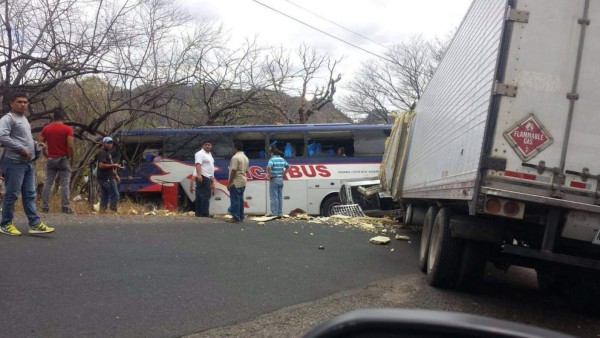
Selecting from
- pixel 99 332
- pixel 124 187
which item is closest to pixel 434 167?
pixel 99 332

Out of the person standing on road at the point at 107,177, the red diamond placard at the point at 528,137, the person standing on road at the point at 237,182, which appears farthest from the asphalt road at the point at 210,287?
the person standing on road at the point at 107,177

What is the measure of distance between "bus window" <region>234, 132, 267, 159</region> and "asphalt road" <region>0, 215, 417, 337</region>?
309 inches

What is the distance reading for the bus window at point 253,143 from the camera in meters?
17.7

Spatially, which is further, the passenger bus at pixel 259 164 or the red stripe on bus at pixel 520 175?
the passenger bus at pixel 259 164

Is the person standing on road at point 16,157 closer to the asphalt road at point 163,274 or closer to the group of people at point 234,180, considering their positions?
the asphalt road at point 163,274

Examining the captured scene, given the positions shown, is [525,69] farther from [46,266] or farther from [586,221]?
[46,266]

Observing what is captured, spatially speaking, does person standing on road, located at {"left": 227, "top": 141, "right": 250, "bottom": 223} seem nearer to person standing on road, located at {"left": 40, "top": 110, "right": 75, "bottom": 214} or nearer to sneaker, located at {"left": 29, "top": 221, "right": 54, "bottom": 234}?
person standing on road, located at {"left": 40, "top": 110, "right": 75, "bottom": 214}

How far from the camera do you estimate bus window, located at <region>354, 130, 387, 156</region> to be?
17.4 metres

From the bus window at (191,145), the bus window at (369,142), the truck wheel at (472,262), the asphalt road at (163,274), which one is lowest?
the asphalt road at (163,274)

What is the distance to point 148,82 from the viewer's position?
1567 centimetres

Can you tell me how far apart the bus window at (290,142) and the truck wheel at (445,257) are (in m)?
11.3

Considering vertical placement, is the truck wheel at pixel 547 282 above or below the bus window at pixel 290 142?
below

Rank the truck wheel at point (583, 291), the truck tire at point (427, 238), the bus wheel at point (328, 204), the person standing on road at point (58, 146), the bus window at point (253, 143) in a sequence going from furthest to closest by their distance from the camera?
the bus window at point (253, 143)
the bus wheel at point (328, 204)
the person standing on road at point (58, 146)
the truck tire at point (427, 238)
the truck wheel at point (583, 291)

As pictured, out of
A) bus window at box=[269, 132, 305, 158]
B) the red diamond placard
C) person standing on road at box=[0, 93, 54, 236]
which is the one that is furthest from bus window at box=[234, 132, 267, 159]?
the red diamond placard
